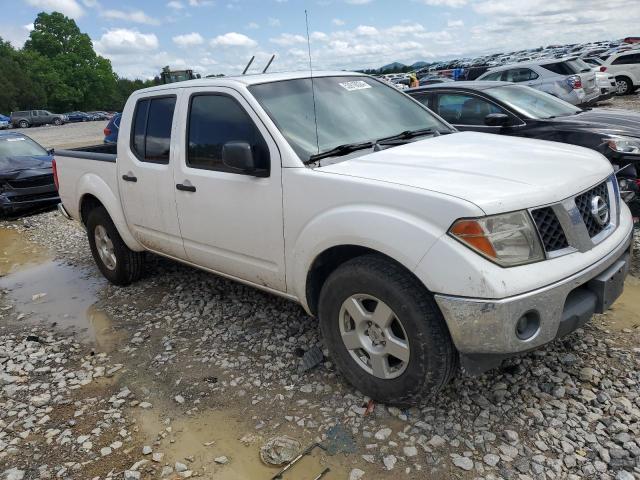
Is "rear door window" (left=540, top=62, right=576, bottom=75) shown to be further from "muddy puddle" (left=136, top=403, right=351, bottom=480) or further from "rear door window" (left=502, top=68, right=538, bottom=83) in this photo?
"muddy puddle" (left=136, top=403, right=351, bottom=480)

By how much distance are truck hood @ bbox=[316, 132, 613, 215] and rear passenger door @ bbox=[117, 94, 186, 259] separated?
65.1 inches

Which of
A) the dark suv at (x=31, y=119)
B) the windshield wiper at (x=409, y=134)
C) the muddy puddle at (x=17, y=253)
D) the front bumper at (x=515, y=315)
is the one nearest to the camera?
the front bumper at (x=515, y=315)

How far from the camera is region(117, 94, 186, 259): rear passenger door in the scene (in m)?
4.21

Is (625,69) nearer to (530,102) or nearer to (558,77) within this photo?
(558,77)

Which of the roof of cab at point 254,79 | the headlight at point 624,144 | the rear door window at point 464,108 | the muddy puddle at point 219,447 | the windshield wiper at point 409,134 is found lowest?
the muddy puddle at point 219,447

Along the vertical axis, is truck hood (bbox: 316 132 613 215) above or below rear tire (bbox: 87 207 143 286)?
above

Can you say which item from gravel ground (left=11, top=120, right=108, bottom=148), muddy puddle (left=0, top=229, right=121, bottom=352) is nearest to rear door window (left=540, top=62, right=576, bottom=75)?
muddy puddle (left=0, top=229, right=121, bottom=352)

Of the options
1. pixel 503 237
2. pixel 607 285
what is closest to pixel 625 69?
pixel 607 285

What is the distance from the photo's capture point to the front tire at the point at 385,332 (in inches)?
104

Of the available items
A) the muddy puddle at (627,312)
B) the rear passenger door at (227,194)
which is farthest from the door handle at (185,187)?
the muddy puddle at (627,312)

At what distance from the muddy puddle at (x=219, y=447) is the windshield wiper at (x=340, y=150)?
1608 millimetres

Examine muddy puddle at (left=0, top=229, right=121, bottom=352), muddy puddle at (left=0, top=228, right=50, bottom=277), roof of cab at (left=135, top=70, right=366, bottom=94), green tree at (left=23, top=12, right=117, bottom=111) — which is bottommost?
muddy puddle at (left=0, top=229, right=121, bottom=352)

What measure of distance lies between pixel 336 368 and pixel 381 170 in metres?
1.38

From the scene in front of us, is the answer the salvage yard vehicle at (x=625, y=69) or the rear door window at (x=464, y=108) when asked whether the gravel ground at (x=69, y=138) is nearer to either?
the rear door window at (x=464, y=108)
